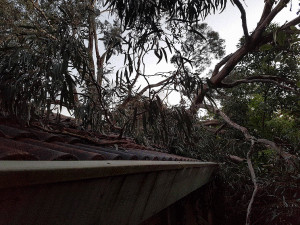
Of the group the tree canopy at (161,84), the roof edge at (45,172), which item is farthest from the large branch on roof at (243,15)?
the roof edge at (45,172)

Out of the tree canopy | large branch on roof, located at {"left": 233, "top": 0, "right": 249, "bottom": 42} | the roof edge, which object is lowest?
the roof edge

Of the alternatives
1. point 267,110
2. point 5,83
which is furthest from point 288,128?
point 5,83

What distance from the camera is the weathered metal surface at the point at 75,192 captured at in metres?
0.56

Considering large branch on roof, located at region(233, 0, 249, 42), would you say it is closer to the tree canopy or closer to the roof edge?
the tree canopy

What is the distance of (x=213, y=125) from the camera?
912cm

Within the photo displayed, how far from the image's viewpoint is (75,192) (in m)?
0.73

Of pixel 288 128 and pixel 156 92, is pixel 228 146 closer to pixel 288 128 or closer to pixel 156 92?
pixel 288 128

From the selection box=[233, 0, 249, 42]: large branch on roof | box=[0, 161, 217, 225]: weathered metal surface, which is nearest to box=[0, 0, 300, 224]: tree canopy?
box=[233, 0, 249, 42]: large branch on roof

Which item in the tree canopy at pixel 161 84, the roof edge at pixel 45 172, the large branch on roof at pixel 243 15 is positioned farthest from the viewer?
the large branch on roof at pixel 243 15

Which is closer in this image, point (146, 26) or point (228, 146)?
point (146, 26)

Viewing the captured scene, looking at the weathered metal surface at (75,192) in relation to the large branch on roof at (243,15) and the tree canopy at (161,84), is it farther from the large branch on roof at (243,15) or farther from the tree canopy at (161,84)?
the large branch on roof at (243,15)

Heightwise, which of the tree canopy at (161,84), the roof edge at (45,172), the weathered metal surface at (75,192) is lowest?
the weathered metal surface at (75,192)

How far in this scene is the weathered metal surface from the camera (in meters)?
0.56

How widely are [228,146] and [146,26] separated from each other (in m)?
4.60
